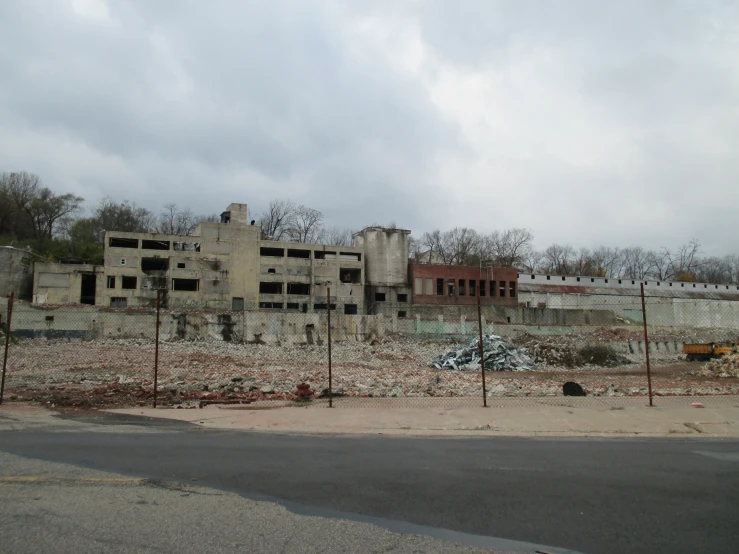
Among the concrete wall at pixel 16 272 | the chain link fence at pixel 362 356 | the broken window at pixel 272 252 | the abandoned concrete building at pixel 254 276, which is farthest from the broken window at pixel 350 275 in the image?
the concrete wall at pixel 16 272

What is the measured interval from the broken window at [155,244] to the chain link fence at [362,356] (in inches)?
809

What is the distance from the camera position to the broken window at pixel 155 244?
229 ft

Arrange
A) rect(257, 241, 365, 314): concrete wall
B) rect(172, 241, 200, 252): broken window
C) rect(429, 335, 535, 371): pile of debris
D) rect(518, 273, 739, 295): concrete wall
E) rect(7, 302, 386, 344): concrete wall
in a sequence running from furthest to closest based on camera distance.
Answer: rect(518, 273, 739, 295): concrete wall → rect(257, 241, 365, 314): concrete wall → rect(172, 241, 200, 252): broken window → rect(7, 302, 386, 344): concrete wall → rect(429, 335, 535, 371): pile of debris

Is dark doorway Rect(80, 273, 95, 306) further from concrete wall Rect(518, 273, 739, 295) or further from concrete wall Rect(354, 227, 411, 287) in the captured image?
→ concrete wall Rect(518, 273, 739, 295)

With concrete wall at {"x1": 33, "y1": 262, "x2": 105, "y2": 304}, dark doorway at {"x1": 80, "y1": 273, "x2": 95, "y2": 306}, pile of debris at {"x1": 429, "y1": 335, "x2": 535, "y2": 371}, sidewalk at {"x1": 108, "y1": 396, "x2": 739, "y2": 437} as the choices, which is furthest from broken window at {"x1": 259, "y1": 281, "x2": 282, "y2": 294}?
sidewalk at {"x1": 108, "y1": 396, "x2": 739, "y2": 437}

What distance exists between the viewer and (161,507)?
565 cm

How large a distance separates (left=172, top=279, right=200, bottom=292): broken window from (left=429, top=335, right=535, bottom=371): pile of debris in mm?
44348

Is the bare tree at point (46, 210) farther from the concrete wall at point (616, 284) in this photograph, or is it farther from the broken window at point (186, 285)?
the concrete wall at point (616, 284)

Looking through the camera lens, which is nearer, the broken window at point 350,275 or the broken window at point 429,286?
the broken window at point 429,286

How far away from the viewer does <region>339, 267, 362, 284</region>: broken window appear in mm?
77500

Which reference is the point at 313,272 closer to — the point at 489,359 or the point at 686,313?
the point at 489,359

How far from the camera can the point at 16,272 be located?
66.0 m

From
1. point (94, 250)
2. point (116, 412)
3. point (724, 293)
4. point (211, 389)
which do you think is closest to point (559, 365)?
point (211, 389)

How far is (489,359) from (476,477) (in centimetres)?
2747
